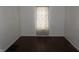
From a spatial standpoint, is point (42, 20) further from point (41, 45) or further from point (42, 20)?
point (41, 45)

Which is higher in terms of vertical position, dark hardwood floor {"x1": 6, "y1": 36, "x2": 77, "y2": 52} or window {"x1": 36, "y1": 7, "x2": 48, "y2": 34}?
window {"x1": 36, "y1": 7, "x2": 48, "y2": 34}

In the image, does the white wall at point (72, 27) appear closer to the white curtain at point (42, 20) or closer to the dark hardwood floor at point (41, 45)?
the dark hardwood floor at point (41, 45)

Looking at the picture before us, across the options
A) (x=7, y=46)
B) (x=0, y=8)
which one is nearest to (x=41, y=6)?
(x=0, y=8)

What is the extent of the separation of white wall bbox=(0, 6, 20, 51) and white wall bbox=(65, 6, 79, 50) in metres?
0.39

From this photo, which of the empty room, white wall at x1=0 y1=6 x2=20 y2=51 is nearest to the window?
the empty room

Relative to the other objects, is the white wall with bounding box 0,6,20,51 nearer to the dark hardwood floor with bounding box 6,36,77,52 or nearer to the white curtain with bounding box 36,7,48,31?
the dark hardwood floor with bounding box 6,36,77,52

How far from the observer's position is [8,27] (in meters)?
1.04

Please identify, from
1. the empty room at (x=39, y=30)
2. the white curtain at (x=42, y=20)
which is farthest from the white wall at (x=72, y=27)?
the white curtain at (x=42, y=20)

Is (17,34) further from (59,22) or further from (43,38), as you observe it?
(59,22)

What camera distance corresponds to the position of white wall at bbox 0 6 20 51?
102 centimetres

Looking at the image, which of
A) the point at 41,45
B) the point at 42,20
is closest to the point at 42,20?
the point at 42,20
